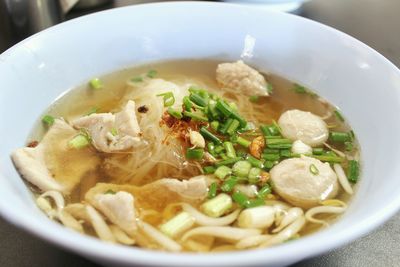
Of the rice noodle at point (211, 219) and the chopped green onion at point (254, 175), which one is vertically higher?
the chopped green onion at point (254, 175)

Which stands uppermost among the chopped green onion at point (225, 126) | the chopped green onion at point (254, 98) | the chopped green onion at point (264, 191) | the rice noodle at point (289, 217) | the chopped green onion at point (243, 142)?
the chopped green onion at point (225, 126)

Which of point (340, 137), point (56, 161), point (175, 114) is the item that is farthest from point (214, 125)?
point (56, 161)

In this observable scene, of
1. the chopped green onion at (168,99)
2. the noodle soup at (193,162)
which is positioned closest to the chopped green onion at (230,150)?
the noodle soup at (193,162)

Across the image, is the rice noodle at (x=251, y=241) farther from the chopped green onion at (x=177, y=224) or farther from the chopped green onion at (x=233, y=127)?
the chopped green onion at (x=233, y=127)

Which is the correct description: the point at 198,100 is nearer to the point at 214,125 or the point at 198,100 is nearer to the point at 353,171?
the point at 214,125

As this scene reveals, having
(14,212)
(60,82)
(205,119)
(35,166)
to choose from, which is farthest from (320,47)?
(14,212)

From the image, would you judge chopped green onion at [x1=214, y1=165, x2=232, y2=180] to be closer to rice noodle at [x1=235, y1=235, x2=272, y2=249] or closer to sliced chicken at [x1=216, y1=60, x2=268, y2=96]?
rice noodle at [x1=235, y1=235, x2=272, y2=249]

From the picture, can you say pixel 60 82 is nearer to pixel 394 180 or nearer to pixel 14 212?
pixel 14 212
